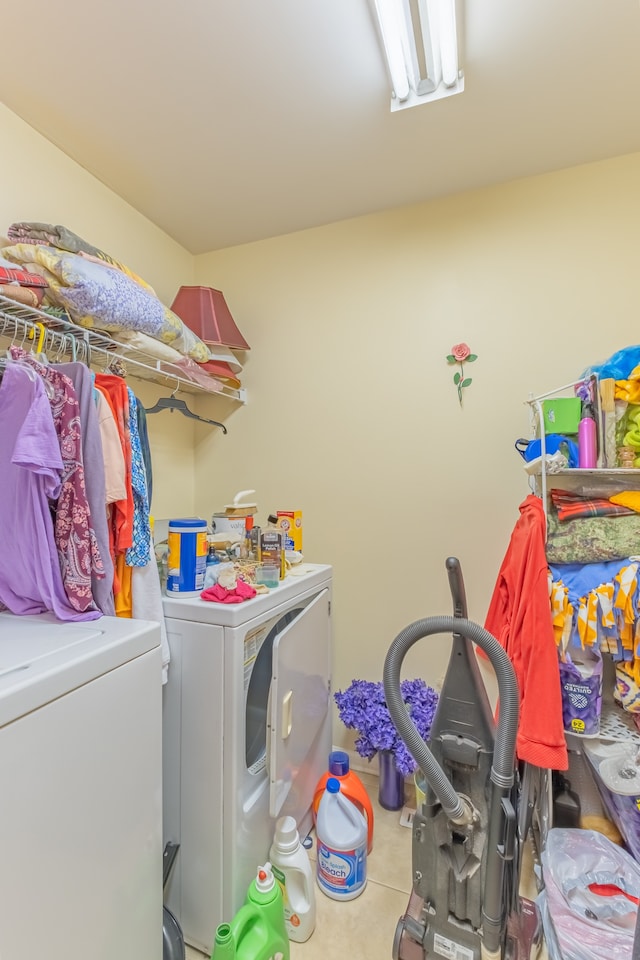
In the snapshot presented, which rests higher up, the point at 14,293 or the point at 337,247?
the point at 337,247

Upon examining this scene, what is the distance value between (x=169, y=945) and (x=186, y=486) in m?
1.78

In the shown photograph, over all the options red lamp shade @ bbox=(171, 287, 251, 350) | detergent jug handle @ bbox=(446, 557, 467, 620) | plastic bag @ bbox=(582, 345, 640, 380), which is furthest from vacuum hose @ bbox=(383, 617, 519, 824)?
red lamp shade @ bbox=(171, 287, 251, 350)

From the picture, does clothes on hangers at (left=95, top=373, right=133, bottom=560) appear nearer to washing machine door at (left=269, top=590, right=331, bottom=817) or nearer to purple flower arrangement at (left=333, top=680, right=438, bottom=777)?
washing machine door at (left=269, top=590, right=331, bottom=817)

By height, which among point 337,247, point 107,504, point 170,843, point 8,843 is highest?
point 337,247

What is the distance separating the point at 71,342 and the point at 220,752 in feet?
4.43

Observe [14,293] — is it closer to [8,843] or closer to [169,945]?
[8,843]

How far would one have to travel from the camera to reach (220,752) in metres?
1.19

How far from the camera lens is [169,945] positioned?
3.74 ft

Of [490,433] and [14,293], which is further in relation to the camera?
[490,433]

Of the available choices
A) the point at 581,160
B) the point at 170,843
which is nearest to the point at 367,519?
the point at 170,843

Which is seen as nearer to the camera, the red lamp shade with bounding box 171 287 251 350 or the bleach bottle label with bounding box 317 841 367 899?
the bleach bottle label with bounding box 317 841 367 899

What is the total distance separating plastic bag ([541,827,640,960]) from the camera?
1.11 meters

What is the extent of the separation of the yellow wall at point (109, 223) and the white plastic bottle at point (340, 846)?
4.81 feet

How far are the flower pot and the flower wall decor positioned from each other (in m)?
1.58
